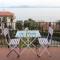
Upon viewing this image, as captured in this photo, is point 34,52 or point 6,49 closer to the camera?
point 34,52

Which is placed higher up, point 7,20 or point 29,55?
point 7,20

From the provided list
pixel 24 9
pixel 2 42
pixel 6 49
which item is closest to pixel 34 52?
pixel 6 49

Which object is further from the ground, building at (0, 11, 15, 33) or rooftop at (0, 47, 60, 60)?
building at (0, 11, 15, 33)

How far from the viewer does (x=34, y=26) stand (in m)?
6.90

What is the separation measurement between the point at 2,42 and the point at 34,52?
1.50m

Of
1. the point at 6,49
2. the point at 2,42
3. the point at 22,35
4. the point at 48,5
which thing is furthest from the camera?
the point at 48,5

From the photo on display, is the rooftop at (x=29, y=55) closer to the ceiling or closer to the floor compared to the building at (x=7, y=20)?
closer to the floor

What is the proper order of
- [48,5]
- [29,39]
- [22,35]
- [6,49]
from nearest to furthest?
[22,35]
[29,39]
[6,49]
[48,5]

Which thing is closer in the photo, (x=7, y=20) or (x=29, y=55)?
(x=29, y=55)

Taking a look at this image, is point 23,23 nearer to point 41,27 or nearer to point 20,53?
point 41,27

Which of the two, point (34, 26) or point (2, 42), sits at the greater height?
point (34, 26)

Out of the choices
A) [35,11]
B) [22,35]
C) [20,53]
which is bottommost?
[20,53]

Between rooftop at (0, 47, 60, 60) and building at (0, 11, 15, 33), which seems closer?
rooftop at (0, 47, 60, 60)

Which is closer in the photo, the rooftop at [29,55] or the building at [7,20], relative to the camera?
the rooftop at [29,55]
